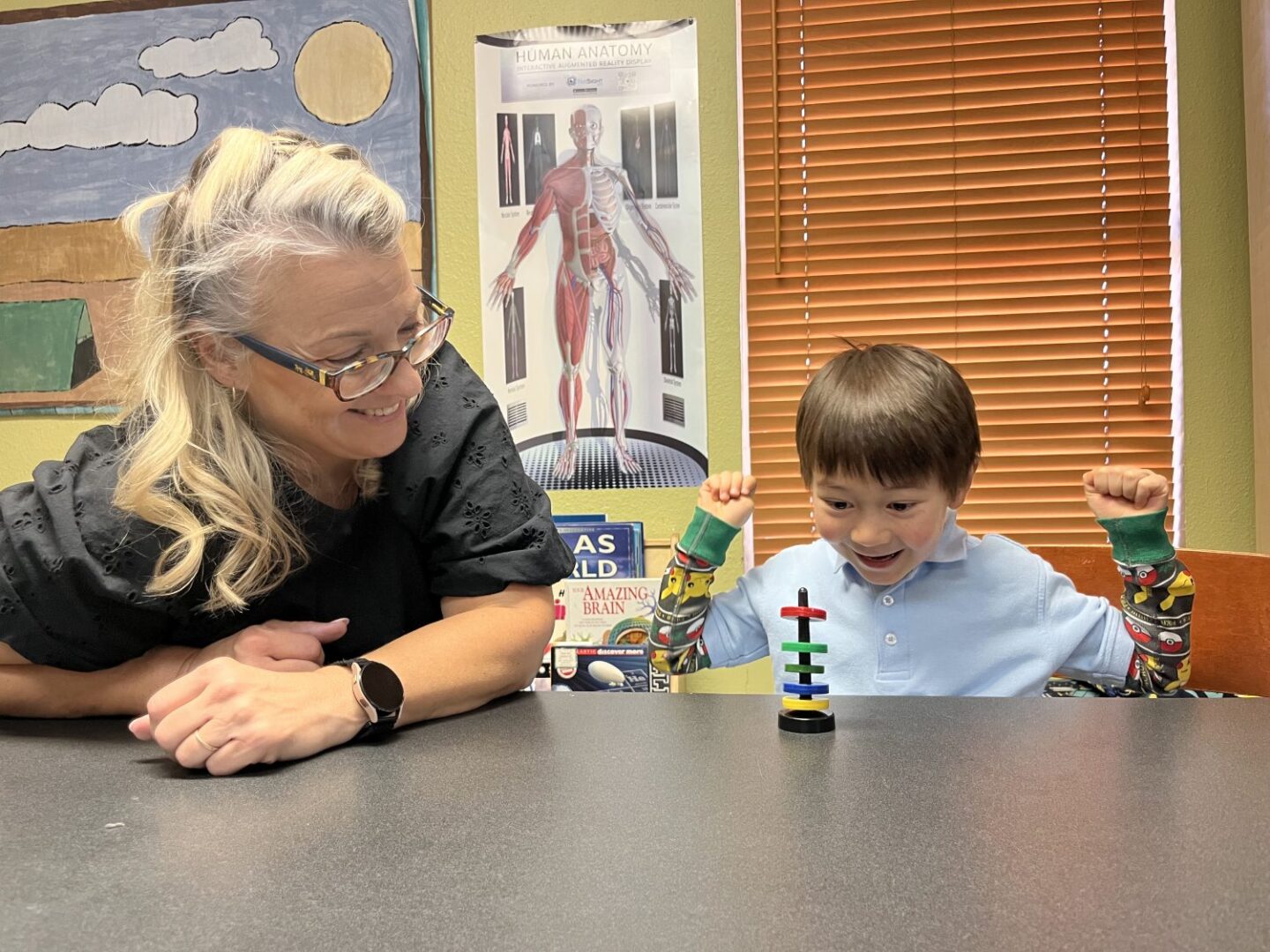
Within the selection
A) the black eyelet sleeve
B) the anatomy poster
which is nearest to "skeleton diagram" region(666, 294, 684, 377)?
the anatomy poster

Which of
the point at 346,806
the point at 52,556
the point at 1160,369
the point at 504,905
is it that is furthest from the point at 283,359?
the point at 1160,369

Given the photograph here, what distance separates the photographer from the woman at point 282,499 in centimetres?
89

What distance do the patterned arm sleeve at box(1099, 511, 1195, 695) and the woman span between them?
0.67m

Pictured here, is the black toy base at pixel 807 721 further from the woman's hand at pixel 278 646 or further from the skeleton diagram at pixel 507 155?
the skeleton diagram at pixel 507 155

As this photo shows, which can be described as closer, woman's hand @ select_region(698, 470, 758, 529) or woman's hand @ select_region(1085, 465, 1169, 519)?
woman's hand @ select_region(1085, 465, 1169, 519)

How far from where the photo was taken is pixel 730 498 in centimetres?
140

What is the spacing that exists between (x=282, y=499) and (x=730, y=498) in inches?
23.5

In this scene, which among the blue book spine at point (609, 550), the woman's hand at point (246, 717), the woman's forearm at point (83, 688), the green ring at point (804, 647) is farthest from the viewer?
the blue book spine at point (609, 550)

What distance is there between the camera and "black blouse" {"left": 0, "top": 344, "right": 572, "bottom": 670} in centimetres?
89

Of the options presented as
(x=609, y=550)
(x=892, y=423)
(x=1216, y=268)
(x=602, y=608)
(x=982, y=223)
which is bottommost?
(x=602, y=608)

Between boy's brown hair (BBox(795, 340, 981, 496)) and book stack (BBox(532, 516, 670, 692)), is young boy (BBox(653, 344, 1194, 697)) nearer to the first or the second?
boy's brown hair (BBox(795, 340, 981, 496))

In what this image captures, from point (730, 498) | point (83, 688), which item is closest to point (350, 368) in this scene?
point (83, 688)

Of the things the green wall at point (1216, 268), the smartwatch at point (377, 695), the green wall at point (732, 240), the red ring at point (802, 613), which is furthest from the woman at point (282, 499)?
the green wall at point (1216, 268)

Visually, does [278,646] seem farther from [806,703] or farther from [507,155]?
[507,155]
